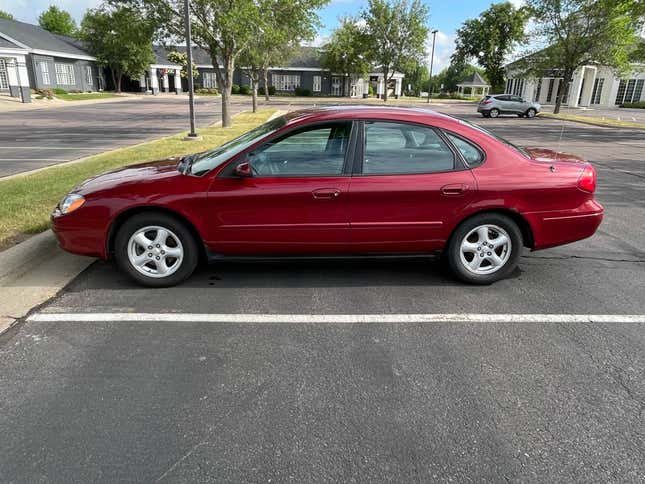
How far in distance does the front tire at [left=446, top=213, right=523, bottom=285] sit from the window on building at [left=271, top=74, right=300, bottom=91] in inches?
2686

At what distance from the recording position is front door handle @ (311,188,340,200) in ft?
14.0

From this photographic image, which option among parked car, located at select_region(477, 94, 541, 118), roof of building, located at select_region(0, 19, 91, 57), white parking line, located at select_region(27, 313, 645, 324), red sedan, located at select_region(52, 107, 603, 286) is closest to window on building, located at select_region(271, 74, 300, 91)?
roof of building, located at select_region(0, 19, 91, 57)

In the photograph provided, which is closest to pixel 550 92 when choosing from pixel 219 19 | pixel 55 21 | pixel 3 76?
pixel 219 19

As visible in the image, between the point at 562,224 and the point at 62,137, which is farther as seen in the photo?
the point at 62,137

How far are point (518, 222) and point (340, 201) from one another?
1.71m

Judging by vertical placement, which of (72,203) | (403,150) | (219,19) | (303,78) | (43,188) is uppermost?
(219,19)

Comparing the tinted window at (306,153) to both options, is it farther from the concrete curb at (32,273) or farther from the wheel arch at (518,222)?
the concrete curb at (32,273)

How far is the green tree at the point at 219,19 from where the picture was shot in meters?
16.4

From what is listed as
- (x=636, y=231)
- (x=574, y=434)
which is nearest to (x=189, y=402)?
(x=574, y=434)

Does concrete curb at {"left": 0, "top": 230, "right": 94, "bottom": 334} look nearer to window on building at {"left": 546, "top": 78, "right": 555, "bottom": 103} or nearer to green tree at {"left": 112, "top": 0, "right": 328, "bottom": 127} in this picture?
green tree at {"left": 112, "top": 0, "right": 328, "bottom": 127}

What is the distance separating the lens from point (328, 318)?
3.94 meters

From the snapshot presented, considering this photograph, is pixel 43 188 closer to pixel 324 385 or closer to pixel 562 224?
pixel 324 385

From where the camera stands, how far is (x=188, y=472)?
7.63 feet

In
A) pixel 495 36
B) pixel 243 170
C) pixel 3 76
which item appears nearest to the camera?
pixel 243 170
